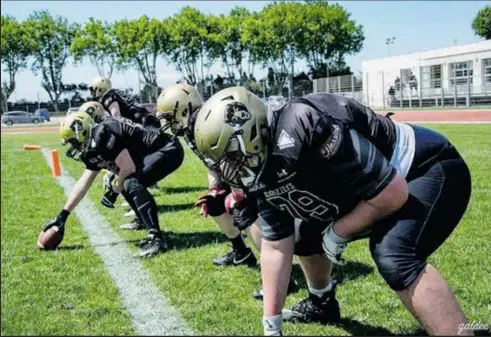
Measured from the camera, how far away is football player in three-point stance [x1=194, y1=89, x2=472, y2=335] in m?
2.47

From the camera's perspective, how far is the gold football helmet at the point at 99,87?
321 inches

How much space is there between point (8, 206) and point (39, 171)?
4.58 m

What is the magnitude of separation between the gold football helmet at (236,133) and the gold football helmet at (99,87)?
5.90 meters

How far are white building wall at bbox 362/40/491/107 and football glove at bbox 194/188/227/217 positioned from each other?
7.90 ft

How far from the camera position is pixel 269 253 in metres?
2.88

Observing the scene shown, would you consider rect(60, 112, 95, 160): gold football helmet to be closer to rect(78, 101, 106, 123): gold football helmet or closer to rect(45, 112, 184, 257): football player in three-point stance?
rect(45, 112, 184, 257): football player in three-point stance

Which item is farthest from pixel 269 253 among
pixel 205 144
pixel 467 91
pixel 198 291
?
pixel 467 91

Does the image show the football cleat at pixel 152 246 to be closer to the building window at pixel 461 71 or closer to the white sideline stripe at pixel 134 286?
the white sideline stripe at pixel 134 286

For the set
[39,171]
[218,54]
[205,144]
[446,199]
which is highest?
[218,54]

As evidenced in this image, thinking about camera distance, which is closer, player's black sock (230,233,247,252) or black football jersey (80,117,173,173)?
player's black sock (230,233,247,252)

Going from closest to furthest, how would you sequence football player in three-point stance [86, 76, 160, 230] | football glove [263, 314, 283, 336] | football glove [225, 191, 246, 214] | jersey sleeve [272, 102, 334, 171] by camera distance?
jersey sleeve [272, 102, 334, 171] → football glove [263, 314, 283, 336] → football glove [225, 191, 246, 214] → football player in three-point stance [86, 76, 160, 230]

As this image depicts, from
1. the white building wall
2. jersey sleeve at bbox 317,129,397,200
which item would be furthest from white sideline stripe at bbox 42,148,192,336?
the white building wall

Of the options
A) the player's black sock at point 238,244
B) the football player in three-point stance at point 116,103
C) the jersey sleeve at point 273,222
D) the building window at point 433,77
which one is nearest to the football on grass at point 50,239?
the player's black sock at point 238,244

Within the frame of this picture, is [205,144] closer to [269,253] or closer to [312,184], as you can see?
[312,184]
